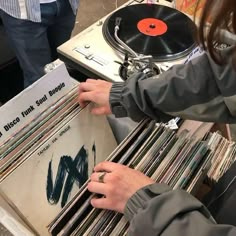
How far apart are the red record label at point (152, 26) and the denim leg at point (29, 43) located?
1.20ft

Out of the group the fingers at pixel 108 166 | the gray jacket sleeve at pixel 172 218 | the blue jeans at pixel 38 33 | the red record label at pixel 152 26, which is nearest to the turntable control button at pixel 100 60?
the red record label at pixel 152 26

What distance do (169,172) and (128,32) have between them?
Result: 1.93 feet

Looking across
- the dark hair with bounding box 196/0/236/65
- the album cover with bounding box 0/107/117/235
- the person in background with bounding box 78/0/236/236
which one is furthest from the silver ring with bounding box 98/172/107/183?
the dark hair with bounding box 196/0/236/65

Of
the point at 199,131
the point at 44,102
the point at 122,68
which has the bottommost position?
the point at 199,131

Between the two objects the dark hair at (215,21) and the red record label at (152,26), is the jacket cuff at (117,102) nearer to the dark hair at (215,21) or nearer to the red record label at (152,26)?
the dark hair at (215,21)

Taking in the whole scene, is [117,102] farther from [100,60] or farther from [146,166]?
[100,60]

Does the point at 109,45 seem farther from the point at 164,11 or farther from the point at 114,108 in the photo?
the point at 114,108

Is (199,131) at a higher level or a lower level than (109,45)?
lower

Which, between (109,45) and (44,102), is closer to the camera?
(44,102)

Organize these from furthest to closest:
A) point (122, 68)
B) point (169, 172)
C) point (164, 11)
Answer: point (164, 11), point (122, 68), point (169, 172)

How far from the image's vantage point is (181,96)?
724 mm

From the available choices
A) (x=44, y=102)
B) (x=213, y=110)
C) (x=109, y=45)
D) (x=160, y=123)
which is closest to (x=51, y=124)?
(x=44, y=102)

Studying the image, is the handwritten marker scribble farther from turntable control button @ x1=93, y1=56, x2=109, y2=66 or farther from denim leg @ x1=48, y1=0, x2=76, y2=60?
denim leg @ x1=48, y1=0, x2=76, y2=60

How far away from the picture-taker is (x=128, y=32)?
3.65 ft
